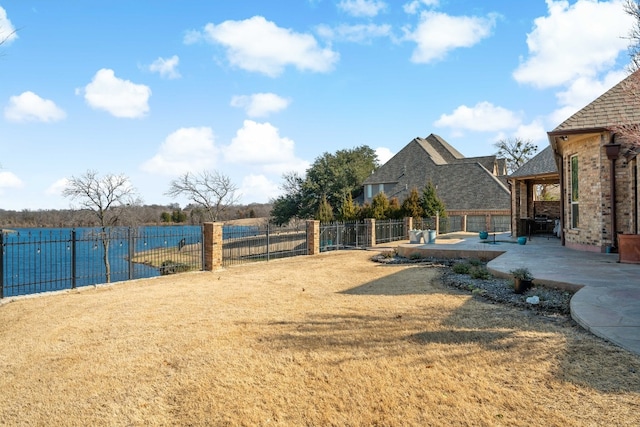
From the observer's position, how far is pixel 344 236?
22547 mm

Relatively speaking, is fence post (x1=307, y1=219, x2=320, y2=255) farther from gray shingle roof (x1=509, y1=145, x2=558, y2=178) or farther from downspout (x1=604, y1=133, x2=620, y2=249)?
downspout (x1=604, y1=133, x2=620, y2=249)

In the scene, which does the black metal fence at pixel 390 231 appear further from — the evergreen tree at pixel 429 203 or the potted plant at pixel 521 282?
the potted plant at pixel 521 282

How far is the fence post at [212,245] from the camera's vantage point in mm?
12586

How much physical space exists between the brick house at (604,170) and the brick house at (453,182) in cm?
1847

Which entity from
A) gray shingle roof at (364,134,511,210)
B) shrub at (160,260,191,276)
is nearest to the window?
shrub at (160,260,191,276)

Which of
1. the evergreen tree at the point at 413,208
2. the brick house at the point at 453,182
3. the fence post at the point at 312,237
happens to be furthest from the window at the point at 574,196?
the brick house at the point at 453,182

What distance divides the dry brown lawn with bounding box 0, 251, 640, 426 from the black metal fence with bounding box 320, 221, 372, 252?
12676mm

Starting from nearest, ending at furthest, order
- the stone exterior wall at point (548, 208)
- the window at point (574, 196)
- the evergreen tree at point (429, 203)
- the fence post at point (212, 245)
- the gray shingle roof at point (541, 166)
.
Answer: the fence post at point (212, 245)
the window at point (574, 196)
the gray shingle roof at point (541, 166)
the stone exterior wall at point (548, 208)
the evergreen tree at point (429, 203)

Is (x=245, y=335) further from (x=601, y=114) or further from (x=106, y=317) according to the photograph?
(x=601, y=114)

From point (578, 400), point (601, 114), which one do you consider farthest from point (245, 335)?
point (601, 114)

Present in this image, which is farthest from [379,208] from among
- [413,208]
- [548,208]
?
[548,208]

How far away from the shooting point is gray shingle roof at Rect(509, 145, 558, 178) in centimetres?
1834

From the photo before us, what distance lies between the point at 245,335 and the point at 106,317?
2.83 m

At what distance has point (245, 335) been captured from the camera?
5281 mm
